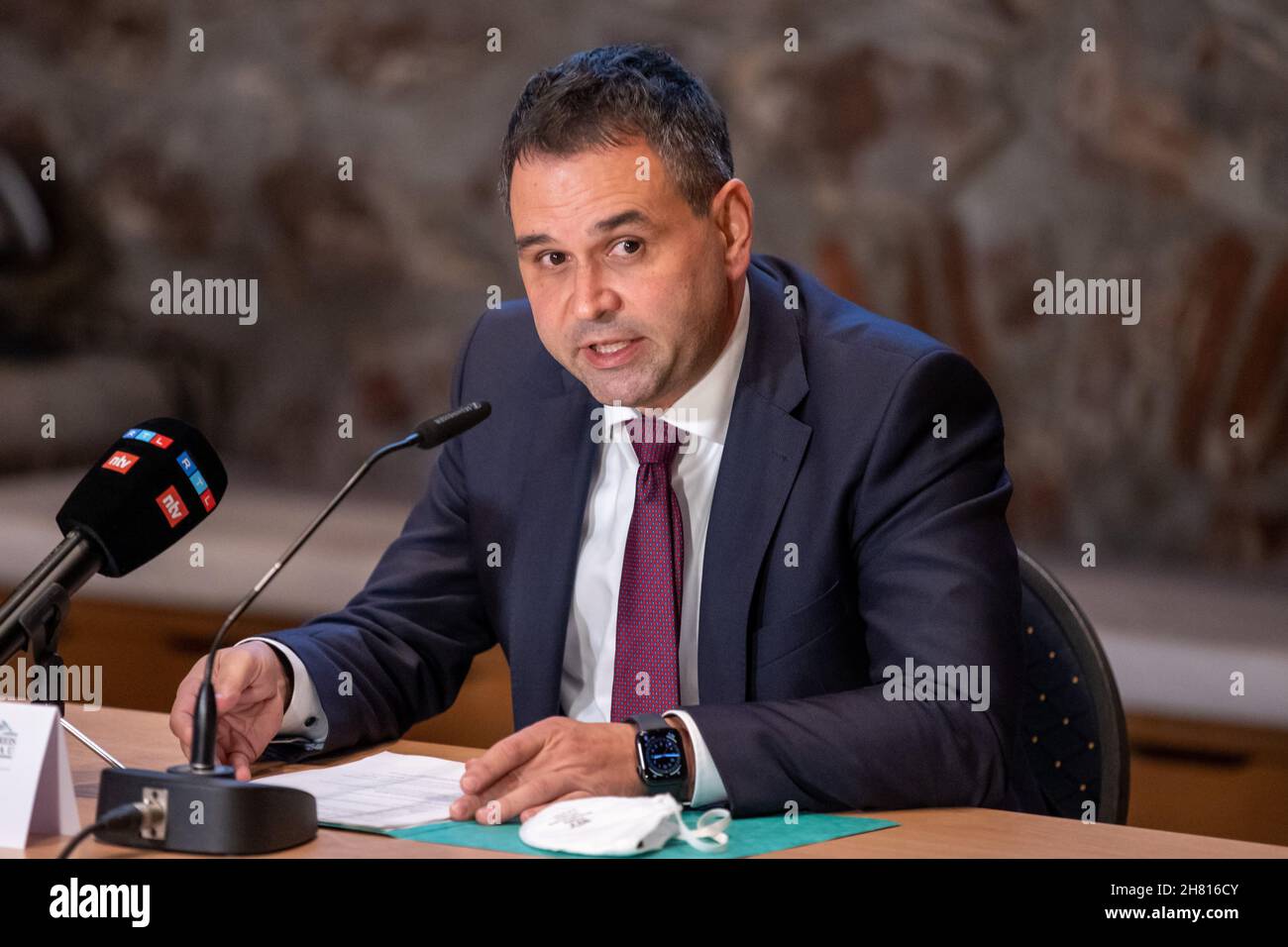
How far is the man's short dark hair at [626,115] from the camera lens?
1.87m

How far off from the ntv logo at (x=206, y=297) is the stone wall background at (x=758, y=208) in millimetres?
41

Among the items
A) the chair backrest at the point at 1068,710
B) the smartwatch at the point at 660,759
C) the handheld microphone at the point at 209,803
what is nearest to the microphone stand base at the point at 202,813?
the handheld microphone at the point at 209,803

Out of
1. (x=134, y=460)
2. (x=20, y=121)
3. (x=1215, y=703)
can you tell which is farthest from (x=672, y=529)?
(x=20, y=121)

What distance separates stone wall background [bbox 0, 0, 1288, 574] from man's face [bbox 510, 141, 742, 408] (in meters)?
2.26

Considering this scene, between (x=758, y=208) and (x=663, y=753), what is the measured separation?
2905 mm

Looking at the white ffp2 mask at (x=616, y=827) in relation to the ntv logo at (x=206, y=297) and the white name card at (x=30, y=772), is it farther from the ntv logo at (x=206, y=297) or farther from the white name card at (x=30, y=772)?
the ntv logo at (x=206, y=297)

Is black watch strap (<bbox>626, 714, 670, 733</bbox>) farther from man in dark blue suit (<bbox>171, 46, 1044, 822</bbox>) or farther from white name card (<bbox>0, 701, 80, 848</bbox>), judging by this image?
white name card (<bbox>0, 701, 80, 848</bbox>)

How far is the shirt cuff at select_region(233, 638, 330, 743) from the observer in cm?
179

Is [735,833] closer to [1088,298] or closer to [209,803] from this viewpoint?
[209,803]

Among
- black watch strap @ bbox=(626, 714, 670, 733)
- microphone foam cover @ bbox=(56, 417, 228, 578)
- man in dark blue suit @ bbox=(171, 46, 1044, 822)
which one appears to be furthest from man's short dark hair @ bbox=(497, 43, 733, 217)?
black watch strap @ bbox=(626, 714, 670, 733)

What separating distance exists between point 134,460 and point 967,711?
0.87 m

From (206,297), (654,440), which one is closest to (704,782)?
(654,440)
